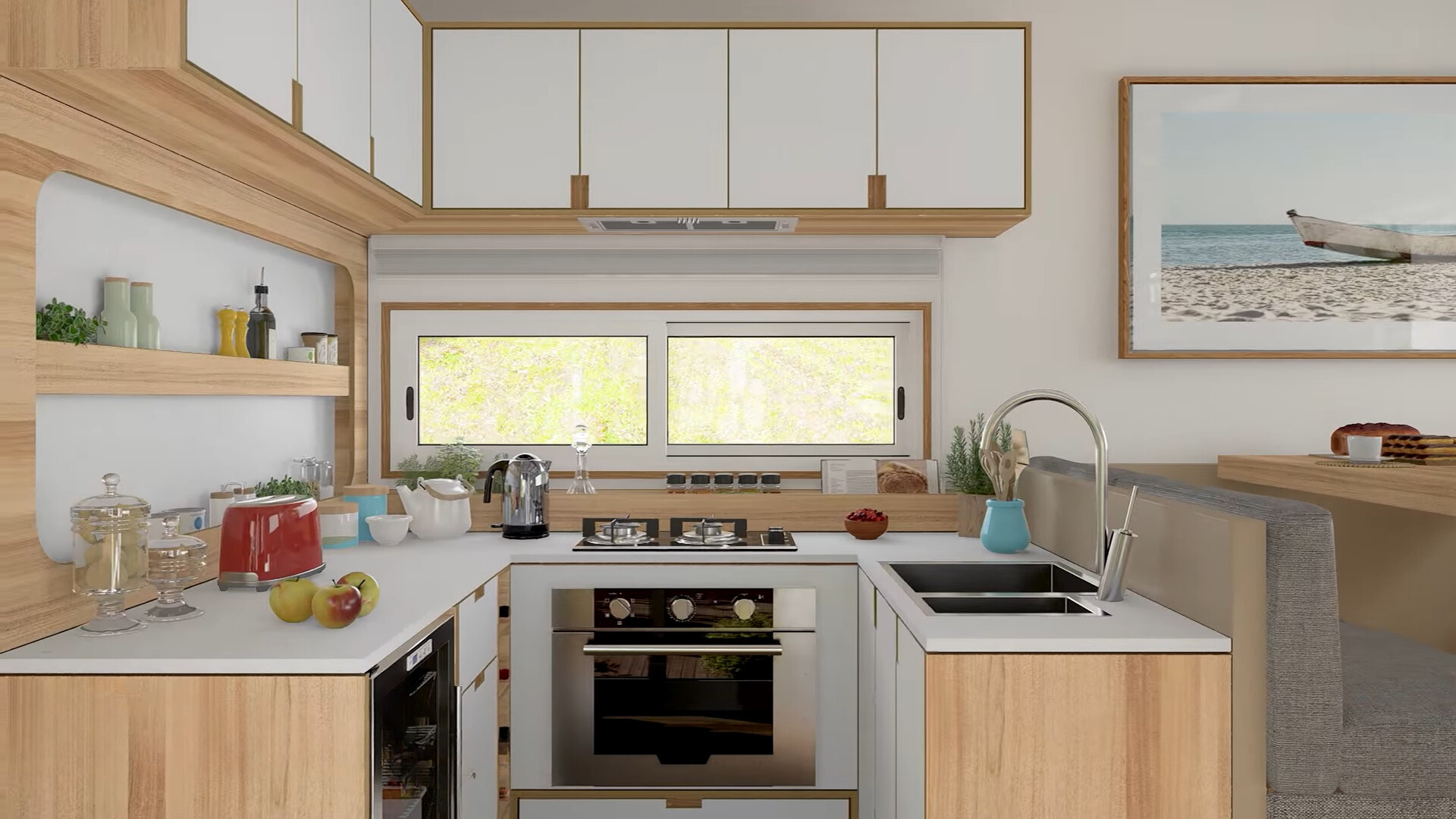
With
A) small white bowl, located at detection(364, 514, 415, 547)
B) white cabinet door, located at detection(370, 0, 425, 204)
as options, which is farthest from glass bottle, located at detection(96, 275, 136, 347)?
small white bowl, located at detection(364, 514, 415, 547)

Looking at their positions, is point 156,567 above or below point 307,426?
Result: below

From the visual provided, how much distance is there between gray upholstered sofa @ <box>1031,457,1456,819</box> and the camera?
1.55m

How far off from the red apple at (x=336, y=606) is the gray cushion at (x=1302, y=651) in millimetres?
1706

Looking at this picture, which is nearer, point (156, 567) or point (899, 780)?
point (156, 567)

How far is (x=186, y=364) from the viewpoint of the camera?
6.64 feet

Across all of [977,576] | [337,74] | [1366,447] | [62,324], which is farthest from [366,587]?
[1366,447]

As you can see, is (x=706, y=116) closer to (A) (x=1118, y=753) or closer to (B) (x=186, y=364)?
(B) (x=186, y=364)

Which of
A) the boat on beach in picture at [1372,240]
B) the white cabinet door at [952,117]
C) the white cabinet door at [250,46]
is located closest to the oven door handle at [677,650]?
the white cabinet door at [952,117]

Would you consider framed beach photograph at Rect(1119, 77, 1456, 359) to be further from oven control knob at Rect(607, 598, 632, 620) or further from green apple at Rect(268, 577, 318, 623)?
green apple at Rect(268, 577, 318, 623)

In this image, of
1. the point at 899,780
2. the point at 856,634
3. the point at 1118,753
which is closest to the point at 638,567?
the point at 856,634

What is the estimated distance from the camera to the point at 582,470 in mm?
3016

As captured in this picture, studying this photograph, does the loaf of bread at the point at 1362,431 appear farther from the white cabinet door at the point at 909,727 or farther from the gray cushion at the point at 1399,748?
the white cabinet door at the point at 909,727

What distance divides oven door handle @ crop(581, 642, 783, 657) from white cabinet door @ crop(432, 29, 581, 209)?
136cm

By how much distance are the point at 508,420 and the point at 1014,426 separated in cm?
187
